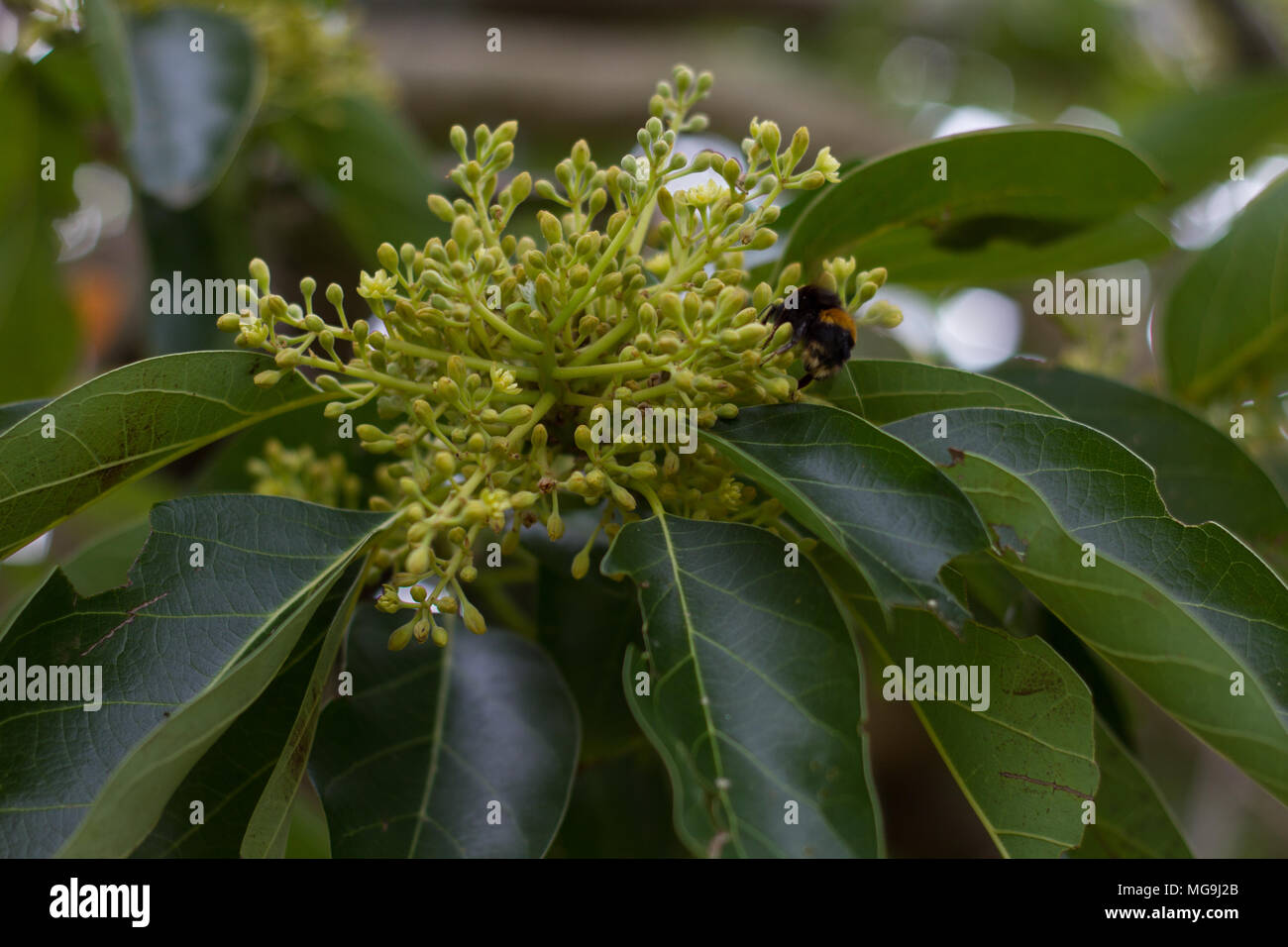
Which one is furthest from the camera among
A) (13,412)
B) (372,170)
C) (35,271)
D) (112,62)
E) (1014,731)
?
(35,271)

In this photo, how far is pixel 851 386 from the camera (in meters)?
1.38

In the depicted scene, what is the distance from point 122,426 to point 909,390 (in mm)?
1016

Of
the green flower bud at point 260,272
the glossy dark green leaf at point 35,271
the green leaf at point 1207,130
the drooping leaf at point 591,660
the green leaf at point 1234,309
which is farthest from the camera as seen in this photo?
the green leaf at point 1207,130

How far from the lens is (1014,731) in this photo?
1188mm

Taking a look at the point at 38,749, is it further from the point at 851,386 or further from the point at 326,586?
the point at 851,386

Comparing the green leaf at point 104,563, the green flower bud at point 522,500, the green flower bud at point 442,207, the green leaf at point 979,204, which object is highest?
the green leaf at point 979,204

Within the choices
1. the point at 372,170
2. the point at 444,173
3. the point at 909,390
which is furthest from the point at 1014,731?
the point at 444,173

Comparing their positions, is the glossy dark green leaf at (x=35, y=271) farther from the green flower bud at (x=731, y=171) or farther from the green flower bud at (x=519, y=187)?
the green flower bud at (x=731, y=171)

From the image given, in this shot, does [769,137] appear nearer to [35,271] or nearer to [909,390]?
[909,390]

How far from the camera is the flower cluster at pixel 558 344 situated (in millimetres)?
1169

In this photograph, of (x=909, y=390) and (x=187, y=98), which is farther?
(x=187, y=98)

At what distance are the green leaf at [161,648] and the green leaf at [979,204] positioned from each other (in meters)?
0.82

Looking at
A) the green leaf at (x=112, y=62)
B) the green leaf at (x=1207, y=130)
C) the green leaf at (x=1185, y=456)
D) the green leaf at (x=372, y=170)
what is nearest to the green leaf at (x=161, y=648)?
the green leaf at (x=112, y=62)

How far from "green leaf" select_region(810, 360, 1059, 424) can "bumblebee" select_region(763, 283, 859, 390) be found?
0.19ft
